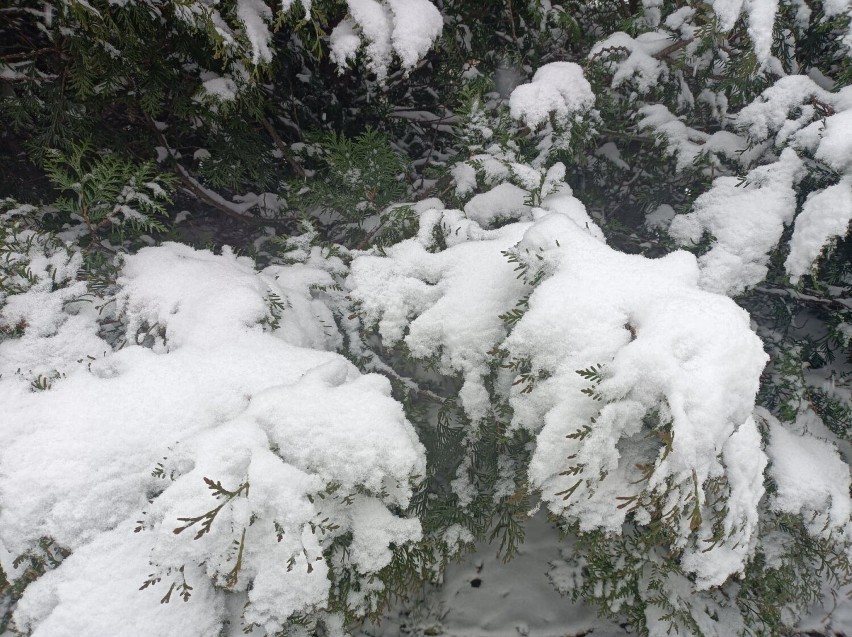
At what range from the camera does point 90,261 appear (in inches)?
85.4

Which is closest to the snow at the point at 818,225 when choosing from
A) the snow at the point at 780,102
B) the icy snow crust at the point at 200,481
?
the snow at the point at 780,102

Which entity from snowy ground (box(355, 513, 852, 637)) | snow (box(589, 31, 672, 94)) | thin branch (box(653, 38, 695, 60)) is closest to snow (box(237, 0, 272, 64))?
snow (box(589, 31, 672, 94))

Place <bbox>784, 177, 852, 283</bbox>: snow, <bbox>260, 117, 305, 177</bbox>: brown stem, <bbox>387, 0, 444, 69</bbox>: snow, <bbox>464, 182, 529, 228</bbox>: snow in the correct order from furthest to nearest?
<bbox>260, 117, 305, 177</bbox>: brown stem → <bbox>464, 182, 529, 228</bbox>: snow → <bbox>387, 0, 444, 69</bbox>: snow → <bbox>784, 177, 852, 283</bbox>: snow

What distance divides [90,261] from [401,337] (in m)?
1.57

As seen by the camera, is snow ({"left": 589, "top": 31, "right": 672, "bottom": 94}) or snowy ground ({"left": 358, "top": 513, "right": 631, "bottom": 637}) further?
snowy ground ({"left": 358, "top": 513, "right": 631, "bottom": 637})

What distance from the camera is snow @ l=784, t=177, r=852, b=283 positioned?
5.97 ft

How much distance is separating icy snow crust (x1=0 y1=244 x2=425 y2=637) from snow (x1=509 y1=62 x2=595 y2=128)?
1.51m

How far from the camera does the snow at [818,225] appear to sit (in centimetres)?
182

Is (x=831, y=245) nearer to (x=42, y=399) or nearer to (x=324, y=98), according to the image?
(x=324, y=98)

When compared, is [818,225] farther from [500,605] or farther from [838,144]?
[500,605]

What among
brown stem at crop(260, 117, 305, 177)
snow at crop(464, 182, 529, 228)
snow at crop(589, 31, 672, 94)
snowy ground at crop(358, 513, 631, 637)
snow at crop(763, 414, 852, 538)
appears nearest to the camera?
snow at crop(763, 414, 852, 538)

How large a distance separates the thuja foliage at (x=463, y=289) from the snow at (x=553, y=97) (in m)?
0.02

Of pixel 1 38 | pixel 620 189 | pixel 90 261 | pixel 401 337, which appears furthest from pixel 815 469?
pixel 1 38

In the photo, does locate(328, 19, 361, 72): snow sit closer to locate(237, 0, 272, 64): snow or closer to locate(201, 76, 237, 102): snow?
locate(237, 0, 272, 64): snow
